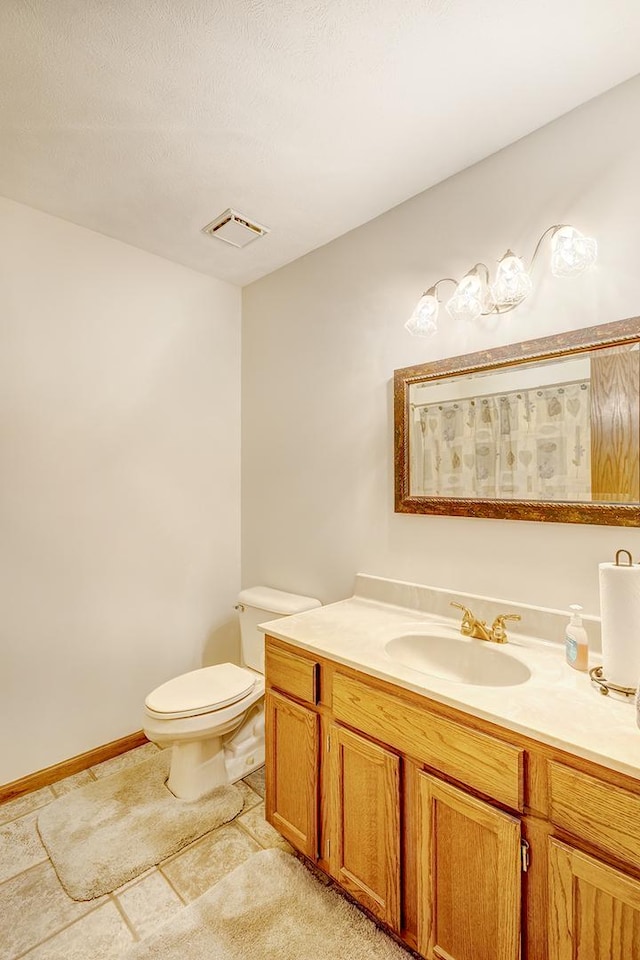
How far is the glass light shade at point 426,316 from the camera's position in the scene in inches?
71.2

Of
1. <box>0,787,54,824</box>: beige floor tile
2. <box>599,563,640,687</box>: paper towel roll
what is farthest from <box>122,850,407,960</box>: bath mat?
<box>599,563,640,687</box>: paper towel roll

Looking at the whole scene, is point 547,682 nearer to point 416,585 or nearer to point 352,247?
point 416,585

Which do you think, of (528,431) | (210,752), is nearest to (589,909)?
(528,431)

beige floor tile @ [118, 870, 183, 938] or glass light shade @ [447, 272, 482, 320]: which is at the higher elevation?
glass light shade @ [447, 272, 482, 320]

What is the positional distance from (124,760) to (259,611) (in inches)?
37.0

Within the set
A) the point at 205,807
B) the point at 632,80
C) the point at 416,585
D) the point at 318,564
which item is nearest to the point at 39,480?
the point at 318,564

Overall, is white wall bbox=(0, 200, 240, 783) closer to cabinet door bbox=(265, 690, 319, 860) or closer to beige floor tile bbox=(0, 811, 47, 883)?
beige floor tile bbox=(0, 811, 47, 883)

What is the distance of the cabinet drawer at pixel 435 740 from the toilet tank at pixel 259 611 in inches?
31.3

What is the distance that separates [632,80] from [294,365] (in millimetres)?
1625

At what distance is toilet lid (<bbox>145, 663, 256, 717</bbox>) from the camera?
1839mm

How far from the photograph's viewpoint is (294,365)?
2.48m

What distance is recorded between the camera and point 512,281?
1.58 m

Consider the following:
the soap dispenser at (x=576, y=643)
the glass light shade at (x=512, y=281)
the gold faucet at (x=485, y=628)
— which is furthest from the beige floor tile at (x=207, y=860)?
the glass light shade at (x=512, y=281)

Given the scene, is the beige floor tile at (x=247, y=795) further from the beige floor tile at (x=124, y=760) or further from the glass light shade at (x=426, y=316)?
the glass light shade at (x=426, y=316)
